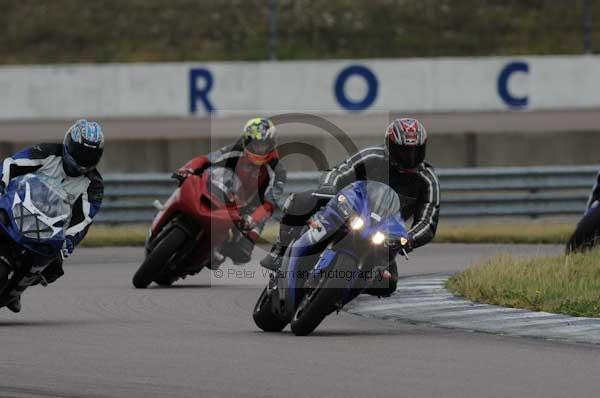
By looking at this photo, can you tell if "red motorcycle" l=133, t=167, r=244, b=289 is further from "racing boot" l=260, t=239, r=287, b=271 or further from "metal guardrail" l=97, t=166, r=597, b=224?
"metal guardrail" l=97, t=166, r=597, b=224

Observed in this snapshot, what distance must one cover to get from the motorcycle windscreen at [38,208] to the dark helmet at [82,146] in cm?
34

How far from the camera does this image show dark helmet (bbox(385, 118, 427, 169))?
10.7 metres

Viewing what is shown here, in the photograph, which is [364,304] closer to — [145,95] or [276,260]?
[276,260]

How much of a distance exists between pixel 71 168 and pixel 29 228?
73 cm

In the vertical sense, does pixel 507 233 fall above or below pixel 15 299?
below

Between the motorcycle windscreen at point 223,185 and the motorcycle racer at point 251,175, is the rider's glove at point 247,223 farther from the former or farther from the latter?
the motorcycle windscreen at point 223,185

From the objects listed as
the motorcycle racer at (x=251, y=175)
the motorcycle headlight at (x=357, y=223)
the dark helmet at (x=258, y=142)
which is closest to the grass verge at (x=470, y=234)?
the motorcycle racer at (x=251, y=175)

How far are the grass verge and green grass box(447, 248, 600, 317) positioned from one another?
559cm

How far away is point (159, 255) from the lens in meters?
13.5

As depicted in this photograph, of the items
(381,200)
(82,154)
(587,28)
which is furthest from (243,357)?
(587,28)

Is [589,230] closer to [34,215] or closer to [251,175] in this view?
[251,175]

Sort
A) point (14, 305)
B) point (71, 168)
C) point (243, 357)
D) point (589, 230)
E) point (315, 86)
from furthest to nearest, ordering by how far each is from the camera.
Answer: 1. point (315, 86)
2. point (589, 230)
3. point (71, 168)
4. point (14, 305)
5. point (243, 357)

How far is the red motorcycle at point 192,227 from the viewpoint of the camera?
44.4 ft

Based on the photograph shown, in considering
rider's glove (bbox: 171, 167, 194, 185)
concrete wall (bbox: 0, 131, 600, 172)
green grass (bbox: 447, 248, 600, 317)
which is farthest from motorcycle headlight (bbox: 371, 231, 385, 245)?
concrete wall (bbox: 0, 131, 600, 172)
